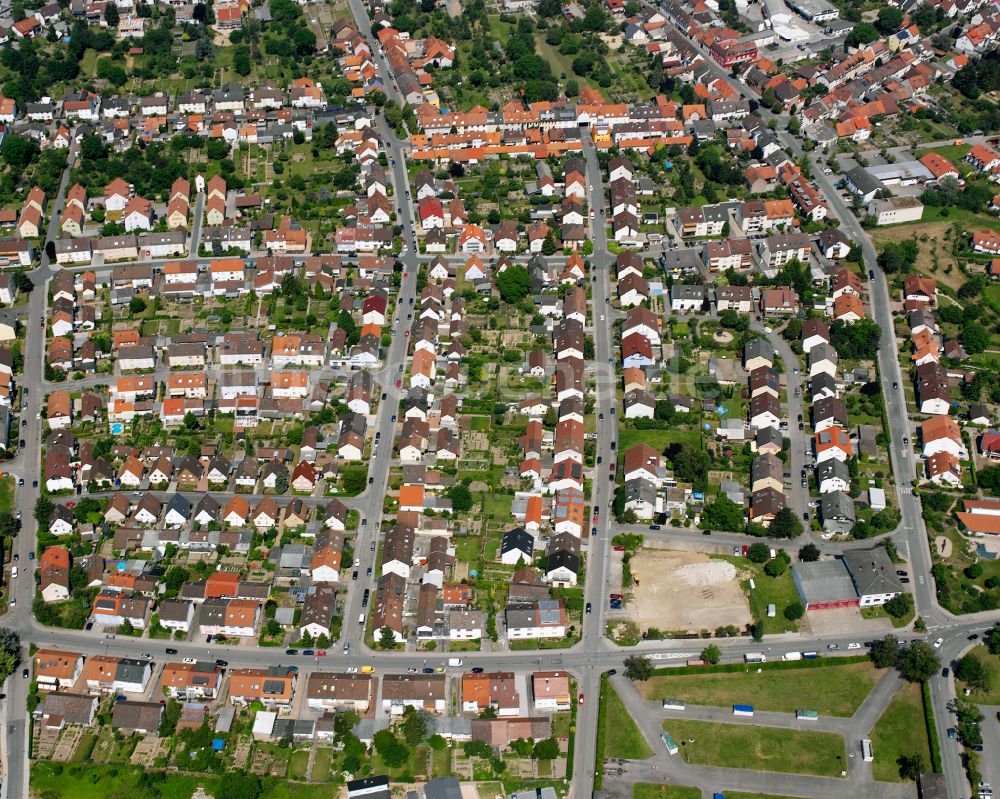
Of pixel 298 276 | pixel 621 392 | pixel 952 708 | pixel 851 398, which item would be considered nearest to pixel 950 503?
pixel 851 398

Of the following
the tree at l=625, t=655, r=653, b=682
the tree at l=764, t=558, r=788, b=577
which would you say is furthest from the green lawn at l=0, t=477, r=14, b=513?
the tree at l=764, t=558, r=788, b=577

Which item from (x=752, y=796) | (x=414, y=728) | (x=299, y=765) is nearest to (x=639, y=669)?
(x=752, y=796)

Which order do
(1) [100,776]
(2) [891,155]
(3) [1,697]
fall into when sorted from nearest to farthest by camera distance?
1. (1) [100,776]
2. (3) [1,697]
3. (2) [891,155]

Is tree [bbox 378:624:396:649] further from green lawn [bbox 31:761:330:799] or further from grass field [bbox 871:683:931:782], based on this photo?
grass field [bbox 871:683:931:782]

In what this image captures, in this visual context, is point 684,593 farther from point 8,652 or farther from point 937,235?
point 937,235

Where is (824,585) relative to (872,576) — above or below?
below

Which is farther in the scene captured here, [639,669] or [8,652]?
[8,652]

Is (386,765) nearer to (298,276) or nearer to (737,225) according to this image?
(298,276)
